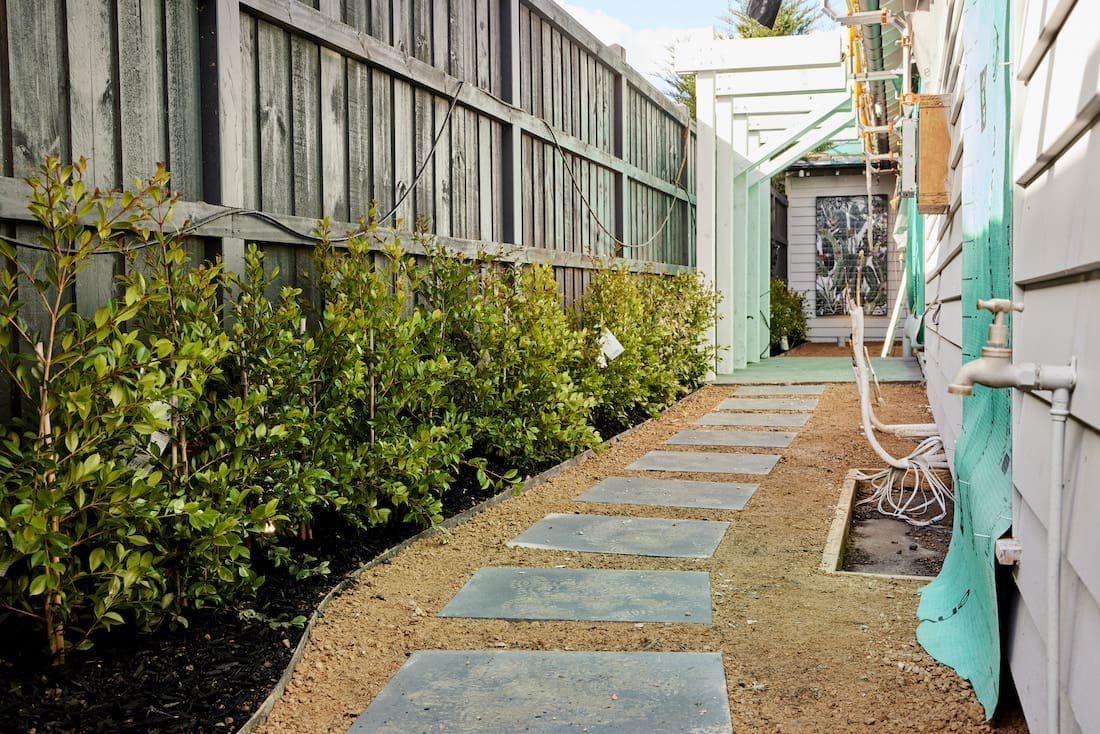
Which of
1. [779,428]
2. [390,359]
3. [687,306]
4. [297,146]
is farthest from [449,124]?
[687,306]

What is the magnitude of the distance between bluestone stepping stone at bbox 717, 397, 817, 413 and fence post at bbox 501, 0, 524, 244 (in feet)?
9.76

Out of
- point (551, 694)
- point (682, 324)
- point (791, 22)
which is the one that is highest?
point (791, 22)

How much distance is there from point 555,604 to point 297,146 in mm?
2035

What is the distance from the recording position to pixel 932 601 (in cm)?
280

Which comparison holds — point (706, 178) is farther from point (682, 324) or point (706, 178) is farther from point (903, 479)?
point (903, 479)

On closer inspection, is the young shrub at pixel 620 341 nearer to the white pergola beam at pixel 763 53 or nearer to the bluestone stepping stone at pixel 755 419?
the bluestone stepping stone at pixel 755 419

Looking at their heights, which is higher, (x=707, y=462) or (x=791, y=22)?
(x=791, y=22)

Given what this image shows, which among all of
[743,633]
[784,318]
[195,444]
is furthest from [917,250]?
[195,444]


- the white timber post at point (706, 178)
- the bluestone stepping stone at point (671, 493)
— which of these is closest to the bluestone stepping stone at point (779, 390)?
the white timber post at point (706, 178)

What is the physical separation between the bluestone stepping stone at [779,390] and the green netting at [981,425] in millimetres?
5747

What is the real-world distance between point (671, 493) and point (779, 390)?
15.0 ft

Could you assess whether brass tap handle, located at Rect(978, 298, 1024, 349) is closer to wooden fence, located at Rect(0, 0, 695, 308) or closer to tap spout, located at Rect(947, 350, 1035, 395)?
tap spout, located at Rect(947, 350, 1035, 395)

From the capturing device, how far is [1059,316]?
5.72ft

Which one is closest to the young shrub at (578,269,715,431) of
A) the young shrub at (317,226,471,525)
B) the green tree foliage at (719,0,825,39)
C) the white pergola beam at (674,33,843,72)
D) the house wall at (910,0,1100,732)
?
the young shrub at (317,226,471,525)
